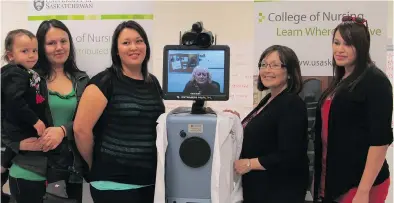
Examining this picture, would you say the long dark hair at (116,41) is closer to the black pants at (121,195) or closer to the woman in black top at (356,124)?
the black pants at (121,195)

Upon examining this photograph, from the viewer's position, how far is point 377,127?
1869mm

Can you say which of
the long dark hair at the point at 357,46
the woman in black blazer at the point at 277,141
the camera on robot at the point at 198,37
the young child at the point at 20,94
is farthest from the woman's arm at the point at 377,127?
the young child at the point at 20,94

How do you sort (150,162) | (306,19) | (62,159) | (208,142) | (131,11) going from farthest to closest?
1. (131,11)
2. (306,19)
3. (62,159)
4. (150,162)
5. (208,142)

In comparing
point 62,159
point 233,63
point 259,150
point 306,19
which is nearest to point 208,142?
point 259,150

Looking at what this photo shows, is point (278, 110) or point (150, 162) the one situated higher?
point (278, 110)

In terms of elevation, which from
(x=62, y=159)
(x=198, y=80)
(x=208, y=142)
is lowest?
(x=62, y=159)

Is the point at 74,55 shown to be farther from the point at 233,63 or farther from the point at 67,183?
the point at 233,63

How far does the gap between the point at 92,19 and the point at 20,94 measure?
89 centimetres

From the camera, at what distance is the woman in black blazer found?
1976 millimetres

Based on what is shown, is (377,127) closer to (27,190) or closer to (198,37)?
(198,37)

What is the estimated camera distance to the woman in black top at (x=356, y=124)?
74.5 inches

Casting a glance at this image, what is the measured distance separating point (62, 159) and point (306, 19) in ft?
5.88

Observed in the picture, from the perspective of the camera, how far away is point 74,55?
268 centimetres

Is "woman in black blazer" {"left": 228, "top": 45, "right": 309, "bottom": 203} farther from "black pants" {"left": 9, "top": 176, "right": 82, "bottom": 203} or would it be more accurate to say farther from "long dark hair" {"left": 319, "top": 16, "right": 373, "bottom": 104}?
"black pants" {"left": 9, "top": 176, "right": 82, "bottom": 203}
